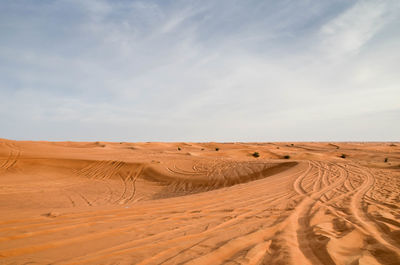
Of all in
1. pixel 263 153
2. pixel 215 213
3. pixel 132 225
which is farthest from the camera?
pixel 263 153

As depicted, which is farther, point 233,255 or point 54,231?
point 54,231

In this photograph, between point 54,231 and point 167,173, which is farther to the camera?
point 167,173

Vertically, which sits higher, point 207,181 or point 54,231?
point 54,231

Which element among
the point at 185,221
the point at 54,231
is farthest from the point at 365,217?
the point at 54,231

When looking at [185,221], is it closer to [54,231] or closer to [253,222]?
[253,222]

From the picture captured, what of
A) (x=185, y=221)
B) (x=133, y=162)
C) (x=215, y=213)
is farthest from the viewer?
(x=133, y=162)

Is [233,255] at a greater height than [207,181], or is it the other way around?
[233,255]

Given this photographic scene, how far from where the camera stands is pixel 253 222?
12.2 ft

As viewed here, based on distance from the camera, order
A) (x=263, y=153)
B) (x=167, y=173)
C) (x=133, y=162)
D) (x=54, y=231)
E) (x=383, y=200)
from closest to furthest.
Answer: (x=54, y=231), (x=383, y=200), (x=167, y=173), (x=133, y=162), (x=263, y=153)

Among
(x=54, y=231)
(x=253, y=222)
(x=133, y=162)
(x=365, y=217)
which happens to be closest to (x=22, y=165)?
(x=133, y=162)

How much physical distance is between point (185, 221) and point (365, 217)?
3.28 metres

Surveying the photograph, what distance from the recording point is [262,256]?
98.4 inches

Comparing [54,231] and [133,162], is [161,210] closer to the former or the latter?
[54,231]

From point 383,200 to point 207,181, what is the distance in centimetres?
748
